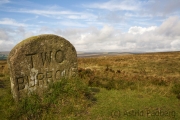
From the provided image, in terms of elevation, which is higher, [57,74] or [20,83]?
[57,74]

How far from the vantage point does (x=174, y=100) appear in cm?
787

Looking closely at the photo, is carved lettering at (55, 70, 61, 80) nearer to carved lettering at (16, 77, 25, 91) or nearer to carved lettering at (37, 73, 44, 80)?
carved lettering at (37, 73, 44, 80)

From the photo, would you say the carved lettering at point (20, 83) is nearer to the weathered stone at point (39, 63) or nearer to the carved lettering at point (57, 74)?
the weathered stone at point (39, 63)

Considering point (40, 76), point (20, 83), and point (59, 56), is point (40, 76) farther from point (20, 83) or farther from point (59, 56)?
point (59, 56)

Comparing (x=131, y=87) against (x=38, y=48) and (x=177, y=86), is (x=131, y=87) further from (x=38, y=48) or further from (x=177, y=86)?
(x=38, y=48)

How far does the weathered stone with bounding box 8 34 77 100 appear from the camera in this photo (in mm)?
6746

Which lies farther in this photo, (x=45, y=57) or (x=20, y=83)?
(x=45, y=57)

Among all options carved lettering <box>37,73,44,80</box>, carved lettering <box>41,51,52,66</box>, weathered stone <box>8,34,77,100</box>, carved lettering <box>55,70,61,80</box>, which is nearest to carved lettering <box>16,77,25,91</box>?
weathered stone <box>8,34,77,100</box>

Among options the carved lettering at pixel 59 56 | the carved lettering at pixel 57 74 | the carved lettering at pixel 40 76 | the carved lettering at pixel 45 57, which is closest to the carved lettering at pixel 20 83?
the carved lettering at pixel 40 76

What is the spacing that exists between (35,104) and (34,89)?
0.83 meters

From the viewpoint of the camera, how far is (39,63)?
7.19 metres

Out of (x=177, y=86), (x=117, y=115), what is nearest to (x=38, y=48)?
(x=117, y=115)

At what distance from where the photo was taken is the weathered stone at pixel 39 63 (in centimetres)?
675

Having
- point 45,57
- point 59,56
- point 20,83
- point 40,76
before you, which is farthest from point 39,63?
point 20,83
